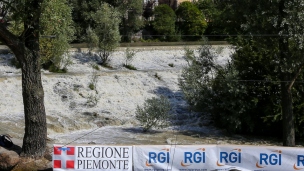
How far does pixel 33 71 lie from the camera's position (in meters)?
18.0

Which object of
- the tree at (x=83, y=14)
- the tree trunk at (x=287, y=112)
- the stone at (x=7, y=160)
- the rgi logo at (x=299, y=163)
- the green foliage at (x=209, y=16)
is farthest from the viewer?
the green foliage at (x=209, y=16)

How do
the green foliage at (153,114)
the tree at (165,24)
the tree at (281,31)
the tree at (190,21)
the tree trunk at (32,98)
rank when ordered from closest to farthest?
the tree trunk at (32,98) → the tree at (281,31) → the green foliage at (153,114) → the tree at (165,24) → the tree at (190,21)

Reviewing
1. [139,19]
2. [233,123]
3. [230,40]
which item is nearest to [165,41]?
[139,19]

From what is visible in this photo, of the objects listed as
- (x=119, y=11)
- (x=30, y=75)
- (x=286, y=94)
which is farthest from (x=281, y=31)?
(x=119, y=11)

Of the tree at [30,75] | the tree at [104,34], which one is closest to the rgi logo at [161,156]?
the tree at [30,75]

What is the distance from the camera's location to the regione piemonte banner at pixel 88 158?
15523 millimetres

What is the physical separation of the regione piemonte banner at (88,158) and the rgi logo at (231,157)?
2.53 meters

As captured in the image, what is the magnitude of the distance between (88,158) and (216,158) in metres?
3.32

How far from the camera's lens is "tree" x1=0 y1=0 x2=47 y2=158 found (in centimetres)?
1756

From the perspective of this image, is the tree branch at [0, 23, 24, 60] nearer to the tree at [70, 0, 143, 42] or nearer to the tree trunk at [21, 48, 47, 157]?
the tree trunk at [21, 48, 47, 157]

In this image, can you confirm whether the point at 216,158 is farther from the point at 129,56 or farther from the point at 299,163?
the point at 129,56

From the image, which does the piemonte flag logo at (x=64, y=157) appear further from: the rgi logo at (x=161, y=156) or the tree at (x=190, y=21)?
the tree at (x=190, y=21)

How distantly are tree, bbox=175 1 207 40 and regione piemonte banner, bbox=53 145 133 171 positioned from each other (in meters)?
27.2

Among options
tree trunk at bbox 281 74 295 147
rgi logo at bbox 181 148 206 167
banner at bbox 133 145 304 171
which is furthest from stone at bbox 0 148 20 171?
tree trunk at bbox 281 74 295 147
